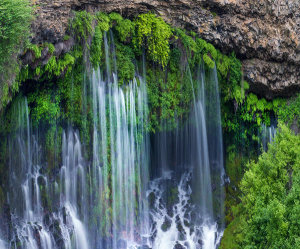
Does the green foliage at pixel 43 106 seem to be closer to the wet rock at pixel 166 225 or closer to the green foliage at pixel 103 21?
the green foliage at pixel 103 21

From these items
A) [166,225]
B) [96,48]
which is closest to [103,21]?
[96,48]

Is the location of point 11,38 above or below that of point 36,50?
above

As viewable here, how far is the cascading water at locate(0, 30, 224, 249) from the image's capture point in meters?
19.4

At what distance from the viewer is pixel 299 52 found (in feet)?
76.6

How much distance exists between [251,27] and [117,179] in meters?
9.05

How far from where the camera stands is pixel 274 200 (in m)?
15.4

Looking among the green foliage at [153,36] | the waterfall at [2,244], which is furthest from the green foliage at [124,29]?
the waterfall at [2,244]

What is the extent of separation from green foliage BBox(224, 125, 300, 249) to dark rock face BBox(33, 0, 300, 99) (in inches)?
229

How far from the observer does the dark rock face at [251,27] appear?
826 inches

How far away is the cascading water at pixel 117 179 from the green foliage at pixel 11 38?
91.6 inches

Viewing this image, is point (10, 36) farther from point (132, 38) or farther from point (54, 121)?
point (132, 38)

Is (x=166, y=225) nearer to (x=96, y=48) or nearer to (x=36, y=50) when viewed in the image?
(x=96, y=48)

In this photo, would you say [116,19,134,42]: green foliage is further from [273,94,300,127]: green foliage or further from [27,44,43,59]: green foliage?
[273,94,300,127]: green foliage

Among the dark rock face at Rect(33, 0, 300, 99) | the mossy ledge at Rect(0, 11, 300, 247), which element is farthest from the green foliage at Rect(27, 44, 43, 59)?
the dark rock face at Rect(33, 0, 300, 99)
